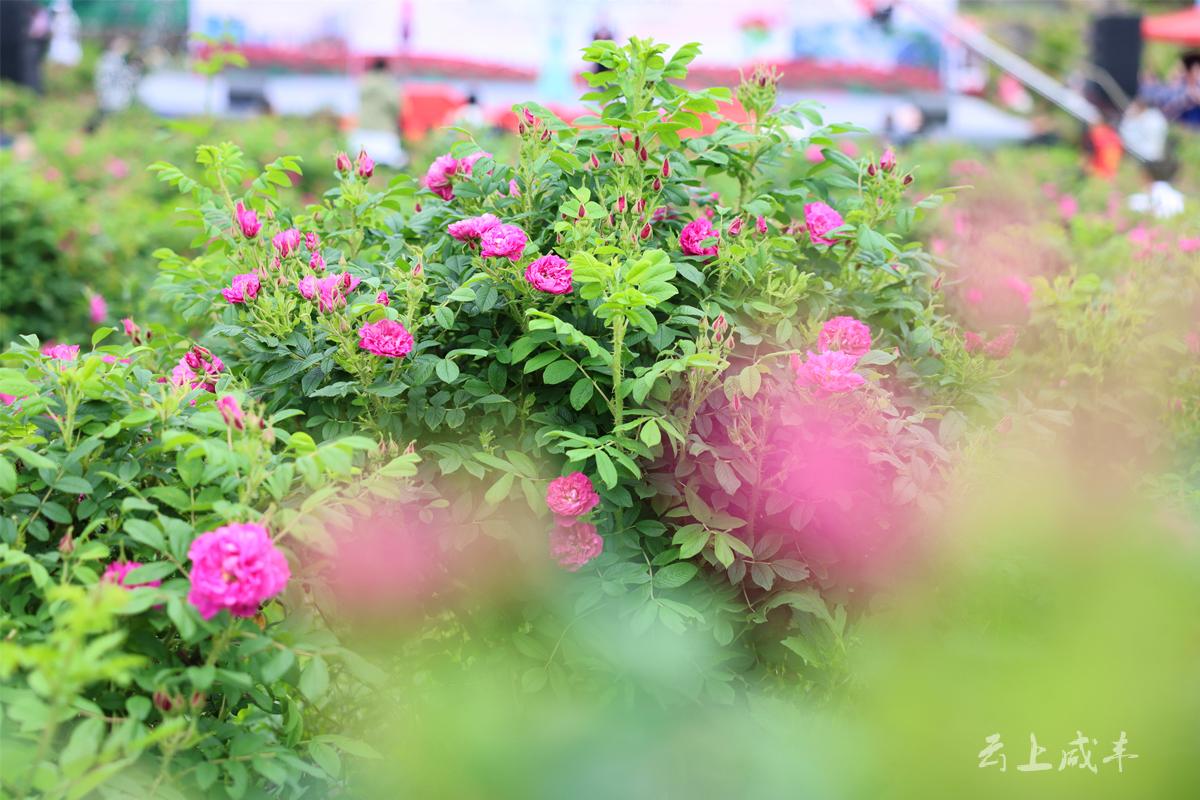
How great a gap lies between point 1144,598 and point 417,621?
1.24m

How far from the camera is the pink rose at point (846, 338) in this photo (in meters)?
2.06

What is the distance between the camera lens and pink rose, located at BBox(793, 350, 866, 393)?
190cm

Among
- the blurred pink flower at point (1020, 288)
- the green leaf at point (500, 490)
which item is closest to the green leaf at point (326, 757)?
the green leaf at point (500, 490)

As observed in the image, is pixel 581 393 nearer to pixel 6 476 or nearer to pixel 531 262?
pixel 531 262

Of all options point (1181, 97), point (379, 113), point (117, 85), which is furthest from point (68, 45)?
point (1181, 97)

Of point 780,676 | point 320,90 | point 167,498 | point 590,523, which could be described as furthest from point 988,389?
point 320,90

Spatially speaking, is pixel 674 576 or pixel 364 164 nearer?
pixel 674 576

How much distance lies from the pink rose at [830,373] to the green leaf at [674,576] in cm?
35

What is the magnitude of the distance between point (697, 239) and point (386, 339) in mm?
618

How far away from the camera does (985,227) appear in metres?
4.37

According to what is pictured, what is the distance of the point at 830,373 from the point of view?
1911 mm

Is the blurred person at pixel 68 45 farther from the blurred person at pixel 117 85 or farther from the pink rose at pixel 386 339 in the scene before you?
the pink rose at pixel 386 339

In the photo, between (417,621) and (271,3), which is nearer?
(417,621)

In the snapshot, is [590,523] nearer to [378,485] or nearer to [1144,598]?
[378,485]
